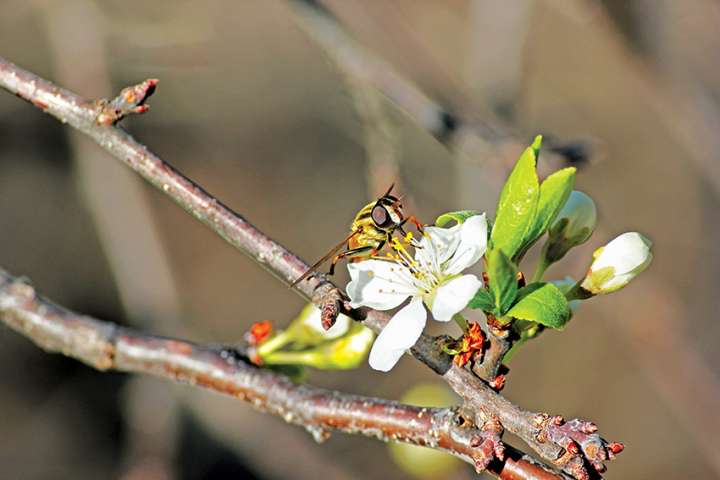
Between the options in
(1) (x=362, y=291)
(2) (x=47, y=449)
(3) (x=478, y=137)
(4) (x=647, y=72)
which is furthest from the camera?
(2) (x=47, y=449)

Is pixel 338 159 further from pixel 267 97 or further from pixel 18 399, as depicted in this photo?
pixel 18 399

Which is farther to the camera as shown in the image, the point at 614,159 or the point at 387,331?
the point at 614,159

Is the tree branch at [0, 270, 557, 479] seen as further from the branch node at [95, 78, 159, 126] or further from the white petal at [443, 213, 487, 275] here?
the branch node at [95, 78, 159, 126]

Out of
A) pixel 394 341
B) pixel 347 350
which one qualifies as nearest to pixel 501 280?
pixel 394 341

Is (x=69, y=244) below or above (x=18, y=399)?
above

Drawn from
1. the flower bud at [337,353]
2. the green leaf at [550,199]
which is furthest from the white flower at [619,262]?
the flower bud at [337,353]

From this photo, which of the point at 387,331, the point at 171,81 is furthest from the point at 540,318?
the point at 171,81

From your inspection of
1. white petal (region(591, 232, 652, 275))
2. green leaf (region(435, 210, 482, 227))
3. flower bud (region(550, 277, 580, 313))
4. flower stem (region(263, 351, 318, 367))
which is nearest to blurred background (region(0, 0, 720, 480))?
flower stem (region(263, 351, 318, 367))
